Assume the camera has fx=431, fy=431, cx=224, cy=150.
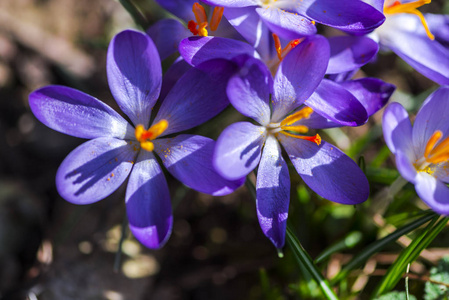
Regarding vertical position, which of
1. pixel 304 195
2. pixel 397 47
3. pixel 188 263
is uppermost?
pixel 397 47

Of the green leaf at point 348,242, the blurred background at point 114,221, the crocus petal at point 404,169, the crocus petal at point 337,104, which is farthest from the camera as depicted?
the blurred background at point 114,221

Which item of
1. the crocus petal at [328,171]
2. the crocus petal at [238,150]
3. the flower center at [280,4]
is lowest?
the crocus petal at [328,171]

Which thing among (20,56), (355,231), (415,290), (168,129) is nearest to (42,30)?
(20,56)

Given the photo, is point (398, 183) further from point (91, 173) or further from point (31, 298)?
point (31, 298)

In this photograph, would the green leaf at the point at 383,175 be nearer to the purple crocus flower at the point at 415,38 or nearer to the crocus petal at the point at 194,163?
the purple crocus flower at the point at 415,38

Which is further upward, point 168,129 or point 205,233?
point 168,129

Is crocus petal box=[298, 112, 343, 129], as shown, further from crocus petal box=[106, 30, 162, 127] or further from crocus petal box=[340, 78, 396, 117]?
crocus petal box=[106, 30, 162, 127]

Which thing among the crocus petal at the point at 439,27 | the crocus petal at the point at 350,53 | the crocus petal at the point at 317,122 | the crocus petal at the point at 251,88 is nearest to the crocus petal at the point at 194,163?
the crocus petal at the point at 251,88
